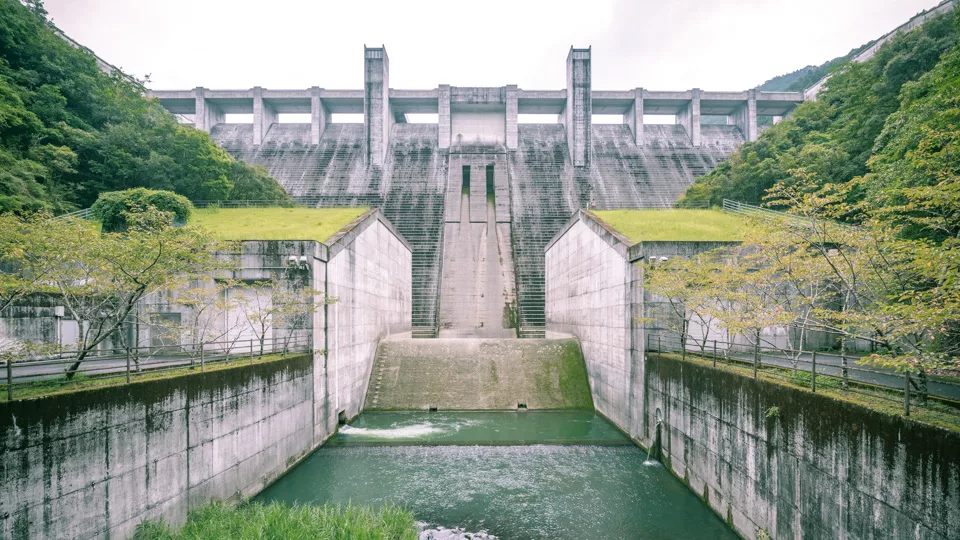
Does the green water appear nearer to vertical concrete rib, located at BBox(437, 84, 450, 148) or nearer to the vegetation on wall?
the vegetation on wall

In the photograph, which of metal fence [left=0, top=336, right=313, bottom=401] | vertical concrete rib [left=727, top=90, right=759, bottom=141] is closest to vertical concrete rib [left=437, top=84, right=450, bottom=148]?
vertical concrete rib [left=727, top=90, right=759, bottom=141]

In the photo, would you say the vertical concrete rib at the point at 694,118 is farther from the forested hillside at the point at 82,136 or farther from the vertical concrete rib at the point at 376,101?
the forested hillside at the point at 82,136

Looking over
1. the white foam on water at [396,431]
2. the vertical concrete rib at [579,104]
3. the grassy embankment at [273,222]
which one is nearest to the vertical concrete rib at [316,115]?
the grassy embankment at [273,222]

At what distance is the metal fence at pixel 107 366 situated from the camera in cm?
710

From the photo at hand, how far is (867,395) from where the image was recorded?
7312 millimetres

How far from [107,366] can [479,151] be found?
40624mm

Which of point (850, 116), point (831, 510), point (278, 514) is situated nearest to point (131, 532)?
point (278, 514)

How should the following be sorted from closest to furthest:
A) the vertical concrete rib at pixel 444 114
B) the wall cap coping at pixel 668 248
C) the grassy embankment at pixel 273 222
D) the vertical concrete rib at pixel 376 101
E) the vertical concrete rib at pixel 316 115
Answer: the wall cap coping at pixel 668 248 → the grassy embankment at pixel 273 222 → the vertical concrete rib at pixel 376 101 → the vertical concrete rib at pixel 444 114 → the vertical concrete rib at pixel 316 115

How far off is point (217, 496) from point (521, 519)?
618 cm

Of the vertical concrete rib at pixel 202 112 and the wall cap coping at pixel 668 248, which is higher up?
the vertical concrete rib at pixel 202 112

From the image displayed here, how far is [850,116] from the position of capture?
2752 centimetres

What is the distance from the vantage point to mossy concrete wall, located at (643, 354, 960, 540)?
548 cm

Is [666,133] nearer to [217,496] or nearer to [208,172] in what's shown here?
[208,172]

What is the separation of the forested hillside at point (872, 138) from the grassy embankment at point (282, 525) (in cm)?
952
